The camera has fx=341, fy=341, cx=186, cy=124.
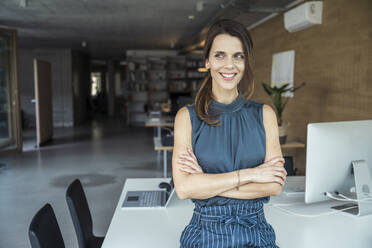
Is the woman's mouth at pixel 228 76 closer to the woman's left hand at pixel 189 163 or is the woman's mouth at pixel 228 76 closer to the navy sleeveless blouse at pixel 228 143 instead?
the navy sleeveless blouse at pixel 228 143

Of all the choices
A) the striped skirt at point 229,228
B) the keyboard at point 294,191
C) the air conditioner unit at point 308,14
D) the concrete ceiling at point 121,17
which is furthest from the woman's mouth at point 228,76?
the air conditioner unit at point 308,14

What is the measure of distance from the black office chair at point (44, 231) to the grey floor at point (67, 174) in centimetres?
208

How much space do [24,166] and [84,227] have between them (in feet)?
18.1

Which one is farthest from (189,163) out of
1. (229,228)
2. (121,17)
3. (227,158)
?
(121,17)

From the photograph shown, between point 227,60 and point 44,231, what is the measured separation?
108cm

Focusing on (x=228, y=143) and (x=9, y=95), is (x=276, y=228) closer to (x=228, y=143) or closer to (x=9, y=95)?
(x=228, y=143)

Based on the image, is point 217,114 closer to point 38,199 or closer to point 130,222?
point 130,222

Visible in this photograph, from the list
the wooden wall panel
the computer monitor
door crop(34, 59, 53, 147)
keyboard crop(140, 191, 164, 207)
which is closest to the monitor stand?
the computer monitor

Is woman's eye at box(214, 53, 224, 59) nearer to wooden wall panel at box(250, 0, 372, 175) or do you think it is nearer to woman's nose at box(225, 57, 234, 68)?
woman's nose at box(225, 57, 234, 68)

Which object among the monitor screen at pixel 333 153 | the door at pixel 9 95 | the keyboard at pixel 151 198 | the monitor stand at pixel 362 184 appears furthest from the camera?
the door at pixel 9 95

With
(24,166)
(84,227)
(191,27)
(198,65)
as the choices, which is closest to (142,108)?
(198,65)

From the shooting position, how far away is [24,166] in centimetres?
704

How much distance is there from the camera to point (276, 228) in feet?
6.22

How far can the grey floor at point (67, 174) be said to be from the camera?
412 cm
